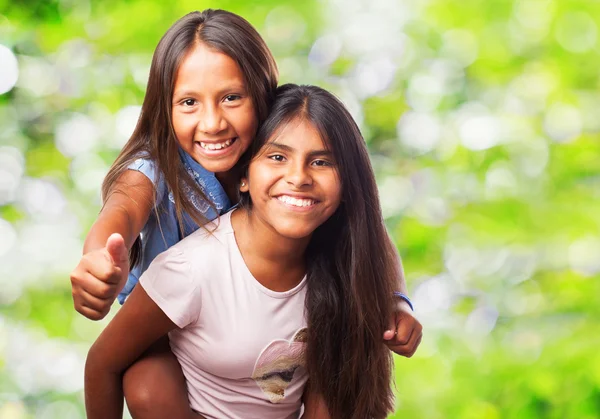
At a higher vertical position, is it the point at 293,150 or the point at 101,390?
the point at 293,150

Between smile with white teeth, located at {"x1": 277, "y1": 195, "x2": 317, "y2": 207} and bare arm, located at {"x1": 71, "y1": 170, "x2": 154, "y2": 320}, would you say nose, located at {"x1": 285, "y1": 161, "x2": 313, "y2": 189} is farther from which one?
bare arm, located at {"x1": 71, "y1": 170, "x2": 154, "y2": 320}

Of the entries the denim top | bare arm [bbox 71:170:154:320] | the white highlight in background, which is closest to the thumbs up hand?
bare arm [bbox 71:170:154:320]

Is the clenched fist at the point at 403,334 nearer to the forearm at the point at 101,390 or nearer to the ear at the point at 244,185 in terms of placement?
the ear at the point at 244,185

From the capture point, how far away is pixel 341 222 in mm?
1466

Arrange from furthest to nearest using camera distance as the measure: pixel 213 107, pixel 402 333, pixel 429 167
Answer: pixel 429 167 → pixel 402 333 → pixel 213 107

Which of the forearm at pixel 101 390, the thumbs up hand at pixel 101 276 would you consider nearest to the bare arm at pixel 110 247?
the thumbs up hand at pixel 101 276

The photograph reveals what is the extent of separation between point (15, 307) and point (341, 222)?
4.55ft

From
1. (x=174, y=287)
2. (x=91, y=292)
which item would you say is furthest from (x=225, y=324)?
(x=91, y=292)

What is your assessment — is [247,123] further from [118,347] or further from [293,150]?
[118,347]

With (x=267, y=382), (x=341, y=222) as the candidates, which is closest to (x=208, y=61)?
(x=341, y=222)

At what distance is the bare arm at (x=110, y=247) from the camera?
110 centimetres

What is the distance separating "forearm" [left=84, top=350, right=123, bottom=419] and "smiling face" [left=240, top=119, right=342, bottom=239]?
1.06 ft

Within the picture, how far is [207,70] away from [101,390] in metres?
0.49

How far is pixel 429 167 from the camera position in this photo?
2662 millimetres
